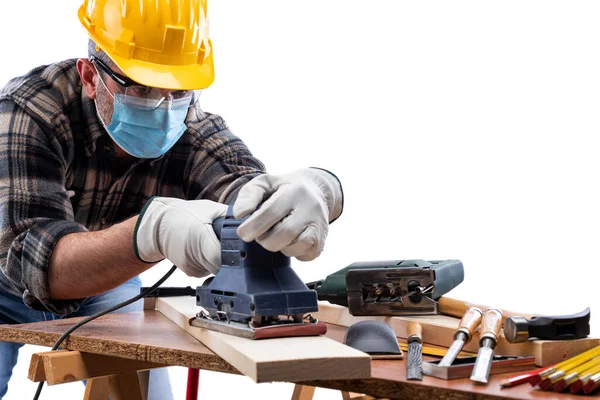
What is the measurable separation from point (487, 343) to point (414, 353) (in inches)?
5.3

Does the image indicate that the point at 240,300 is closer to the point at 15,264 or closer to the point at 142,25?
the point at 15,264

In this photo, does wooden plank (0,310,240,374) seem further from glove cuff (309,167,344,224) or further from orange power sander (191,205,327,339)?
glove cuff (309,167,344,224)

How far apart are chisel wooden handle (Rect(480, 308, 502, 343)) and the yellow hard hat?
3.64 feet

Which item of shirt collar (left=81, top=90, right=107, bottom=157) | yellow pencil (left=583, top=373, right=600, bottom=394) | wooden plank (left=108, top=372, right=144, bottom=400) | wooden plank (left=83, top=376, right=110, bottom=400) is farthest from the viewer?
shirt collar (left=81, top=90, right=107, bottom=157)

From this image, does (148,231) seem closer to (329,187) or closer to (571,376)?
(329,187)

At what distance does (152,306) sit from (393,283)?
765mm

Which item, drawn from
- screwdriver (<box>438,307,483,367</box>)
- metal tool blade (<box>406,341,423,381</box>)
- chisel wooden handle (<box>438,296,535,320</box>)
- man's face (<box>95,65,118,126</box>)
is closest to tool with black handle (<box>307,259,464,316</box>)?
chisel wooden handle (<box>438,296,535,320</box>)

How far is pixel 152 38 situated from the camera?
2.11 metres

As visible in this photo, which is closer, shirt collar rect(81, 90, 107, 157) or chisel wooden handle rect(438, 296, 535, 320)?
chisel wooden handle rect(438, 296, 535, 320)

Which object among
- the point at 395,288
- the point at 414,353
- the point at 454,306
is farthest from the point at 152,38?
the point at 414,353

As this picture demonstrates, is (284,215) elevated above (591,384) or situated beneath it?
elevated above

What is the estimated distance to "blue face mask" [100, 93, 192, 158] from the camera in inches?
85.1

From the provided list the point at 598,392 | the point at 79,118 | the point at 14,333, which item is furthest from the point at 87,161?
the point at 598,392

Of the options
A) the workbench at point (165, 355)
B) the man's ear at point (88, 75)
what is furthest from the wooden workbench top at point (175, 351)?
the man's ear at point (88, 75)
